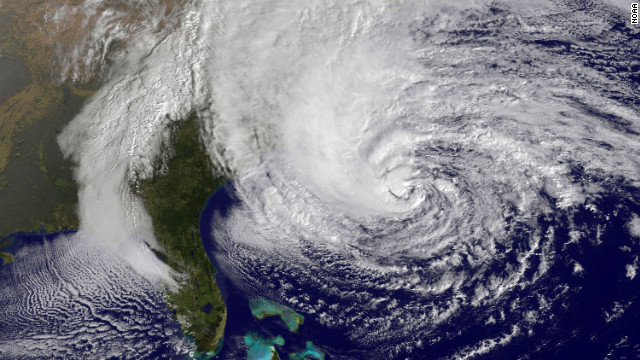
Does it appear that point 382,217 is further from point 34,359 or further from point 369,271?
point 34,359

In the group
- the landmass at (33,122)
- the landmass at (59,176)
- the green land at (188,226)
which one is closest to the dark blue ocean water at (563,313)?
the green land at (188,226)

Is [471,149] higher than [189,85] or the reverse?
the reverse

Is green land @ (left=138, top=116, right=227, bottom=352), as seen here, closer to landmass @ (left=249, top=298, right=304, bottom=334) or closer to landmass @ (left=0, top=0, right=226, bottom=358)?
landmass @ (left=0, top=0, right=226, bottom=358)

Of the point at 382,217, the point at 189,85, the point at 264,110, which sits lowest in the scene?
the point at 382,217

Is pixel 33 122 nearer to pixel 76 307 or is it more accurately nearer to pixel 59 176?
pixel 59 176

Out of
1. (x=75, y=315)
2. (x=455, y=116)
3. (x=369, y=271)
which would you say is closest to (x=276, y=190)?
(x=369, y=271)

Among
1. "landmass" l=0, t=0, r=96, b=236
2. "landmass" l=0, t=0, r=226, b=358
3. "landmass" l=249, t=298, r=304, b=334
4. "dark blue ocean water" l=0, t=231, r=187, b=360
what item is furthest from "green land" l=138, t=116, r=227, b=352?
"landmass" l=0, t=0, r=96, b=236
